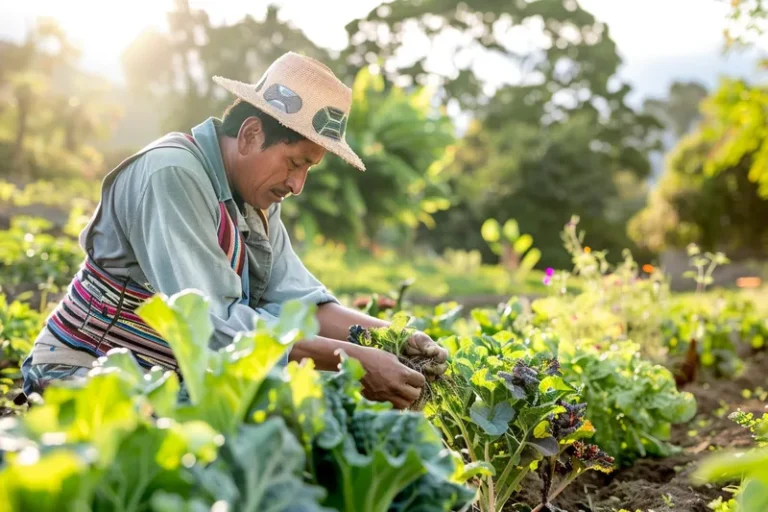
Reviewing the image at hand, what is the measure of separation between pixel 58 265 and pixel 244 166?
3.28 m

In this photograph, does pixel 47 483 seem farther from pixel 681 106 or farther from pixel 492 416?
pixel 681 106

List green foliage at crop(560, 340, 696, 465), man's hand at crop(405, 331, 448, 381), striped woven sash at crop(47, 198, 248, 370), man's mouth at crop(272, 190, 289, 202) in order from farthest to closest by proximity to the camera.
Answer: green foliage at crop(560, 340, 696, 465), man's mouth at crop(272, 190, 289, 202), striped woven sash at crop(47, 198, 248, 370), man's hand at crop(405, 331, 448, 381)

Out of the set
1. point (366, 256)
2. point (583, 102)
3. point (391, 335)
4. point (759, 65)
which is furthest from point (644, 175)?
point (391, 335)

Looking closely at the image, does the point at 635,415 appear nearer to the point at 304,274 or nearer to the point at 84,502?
the point at 304,274

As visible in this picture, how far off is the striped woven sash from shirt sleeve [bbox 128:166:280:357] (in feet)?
0.51

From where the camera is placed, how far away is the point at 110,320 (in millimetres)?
2373

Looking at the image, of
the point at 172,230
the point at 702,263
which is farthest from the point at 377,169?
the point at 172,230

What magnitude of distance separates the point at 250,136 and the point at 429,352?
3.28 ft

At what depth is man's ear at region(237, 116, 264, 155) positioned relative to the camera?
249cm

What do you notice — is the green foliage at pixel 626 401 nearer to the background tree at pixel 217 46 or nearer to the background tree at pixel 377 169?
the background tree at pixel 377 169

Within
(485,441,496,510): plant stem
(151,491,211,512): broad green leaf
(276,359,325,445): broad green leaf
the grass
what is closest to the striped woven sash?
(485,441,496,510): plant stem

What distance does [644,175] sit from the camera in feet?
95.8

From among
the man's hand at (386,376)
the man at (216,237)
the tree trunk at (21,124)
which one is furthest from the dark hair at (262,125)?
the tree trunk at (21,124)

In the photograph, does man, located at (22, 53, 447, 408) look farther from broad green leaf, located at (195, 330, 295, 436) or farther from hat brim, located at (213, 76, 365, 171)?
broad green leaf, located at (195, 330, 295, 436)
